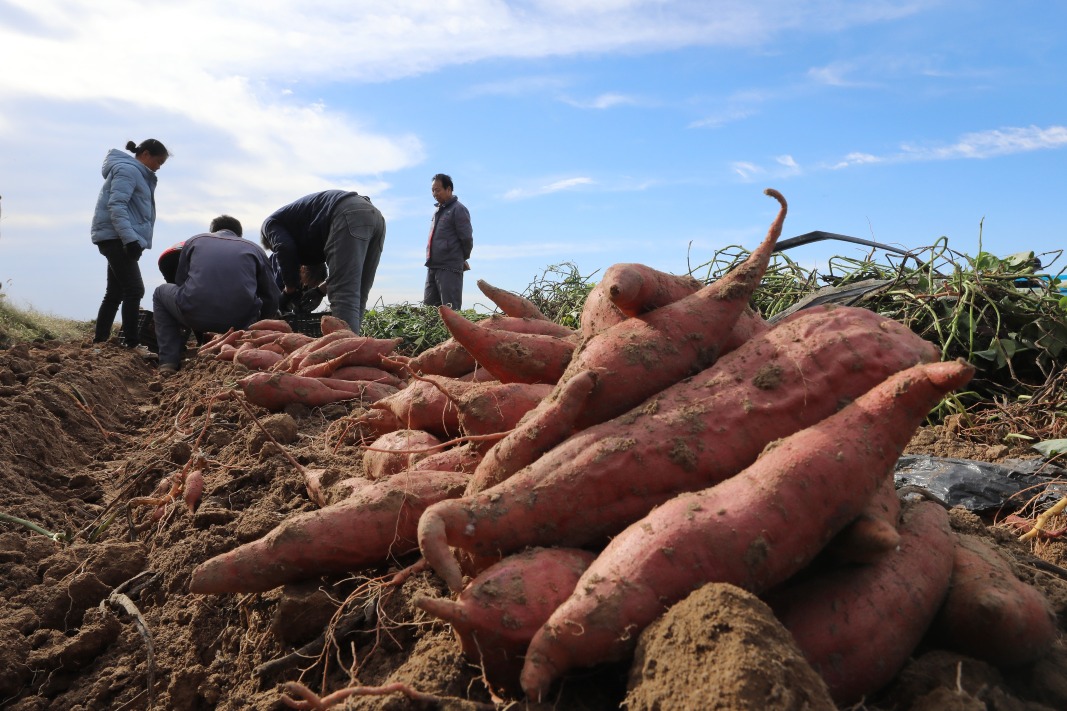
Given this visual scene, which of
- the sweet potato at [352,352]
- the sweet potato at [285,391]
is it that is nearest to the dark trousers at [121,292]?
the sweet potato at [352,352]

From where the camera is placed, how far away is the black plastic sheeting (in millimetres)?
2930

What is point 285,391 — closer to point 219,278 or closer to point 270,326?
point 270,326

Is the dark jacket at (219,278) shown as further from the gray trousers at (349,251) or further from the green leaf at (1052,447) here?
the green leaf at (1052,447)

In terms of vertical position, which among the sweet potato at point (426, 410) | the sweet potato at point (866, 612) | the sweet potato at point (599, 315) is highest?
the sweet potato at point (599, 315)

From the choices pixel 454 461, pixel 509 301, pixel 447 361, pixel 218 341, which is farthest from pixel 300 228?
pixel 454 461

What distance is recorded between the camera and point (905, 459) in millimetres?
3162

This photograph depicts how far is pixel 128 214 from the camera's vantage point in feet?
28.2

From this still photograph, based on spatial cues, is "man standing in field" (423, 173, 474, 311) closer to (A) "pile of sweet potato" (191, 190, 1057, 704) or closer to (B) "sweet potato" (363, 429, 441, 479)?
(B) "sweet potato" (363, 429, 441, 479)

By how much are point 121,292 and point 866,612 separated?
31.8ft

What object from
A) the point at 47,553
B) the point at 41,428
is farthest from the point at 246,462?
the point at 41,428

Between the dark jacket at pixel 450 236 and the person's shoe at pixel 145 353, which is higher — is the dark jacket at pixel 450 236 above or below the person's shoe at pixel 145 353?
above

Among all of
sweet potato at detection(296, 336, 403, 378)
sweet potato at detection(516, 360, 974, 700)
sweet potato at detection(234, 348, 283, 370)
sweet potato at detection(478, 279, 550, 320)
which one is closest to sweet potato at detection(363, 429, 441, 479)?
sweet potato at detection(478, 279, 550, 320)

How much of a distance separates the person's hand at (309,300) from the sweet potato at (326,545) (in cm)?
773

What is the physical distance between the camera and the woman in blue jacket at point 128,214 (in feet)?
28.0
